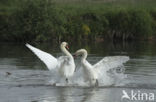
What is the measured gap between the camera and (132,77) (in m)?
22.3

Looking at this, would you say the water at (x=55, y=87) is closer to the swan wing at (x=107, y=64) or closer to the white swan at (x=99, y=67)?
the white swan at (x=99, y=67)

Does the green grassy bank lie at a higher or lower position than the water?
higher

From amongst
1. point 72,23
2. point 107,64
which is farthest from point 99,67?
point 72,23

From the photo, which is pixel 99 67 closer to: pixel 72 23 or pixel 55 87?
pixel 55 87

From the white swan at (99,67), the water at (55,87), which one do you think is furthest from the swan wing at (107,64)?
the water at (55,87)

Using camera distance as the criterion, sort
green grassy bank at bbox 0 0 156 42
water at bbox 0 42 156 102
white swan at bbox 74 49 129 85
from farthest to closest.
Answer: green grassy bank at bbox 0 0 156 42
white swan at bbox 74 49 129 85
water at bbox 0 42 156 102

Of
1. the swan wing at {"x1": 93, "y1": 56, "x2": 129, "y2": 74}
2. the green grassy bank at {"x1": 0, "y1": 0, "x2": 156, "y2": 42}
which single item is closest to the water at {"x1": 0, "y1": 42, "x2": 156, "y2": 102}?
the swan wing at {"x1": 93, "y1": 56, "x2": 129, "y2": 74}

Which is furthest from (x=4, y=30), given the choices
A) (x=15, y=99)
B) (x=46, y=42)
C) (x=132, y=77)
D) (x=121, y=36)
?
(x=15, y=99)

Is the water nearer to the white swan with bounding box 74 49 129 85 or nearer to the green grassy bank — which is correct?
the white swan with bounding box 74 49 129 85

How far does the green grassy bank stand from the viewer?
172 ft

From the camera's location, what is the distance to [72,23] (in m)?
56.2

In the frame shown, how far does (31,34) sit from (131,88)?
110 feet

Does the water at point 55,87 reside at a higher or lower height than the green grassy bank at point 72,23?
lower

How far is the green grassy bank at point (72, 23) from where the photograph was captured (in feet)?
172
